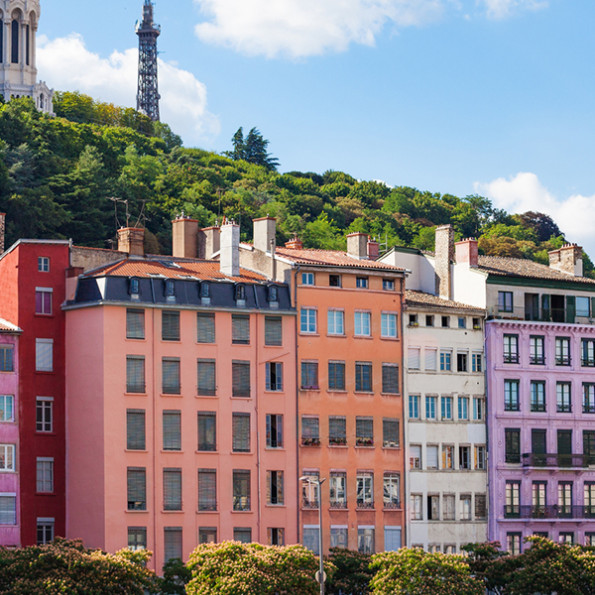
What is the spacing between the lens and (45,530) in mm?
77750

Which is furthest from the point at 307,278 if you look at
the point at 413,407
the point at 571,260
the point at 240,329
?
the point at 571,260

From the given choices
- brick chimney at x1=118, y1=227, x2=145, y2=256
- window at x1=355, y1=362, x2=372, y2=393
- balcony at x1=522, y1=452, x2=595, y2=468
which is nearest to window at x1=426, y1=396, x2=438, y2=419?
window at x1=355, y1=362, x2=372, y2=393

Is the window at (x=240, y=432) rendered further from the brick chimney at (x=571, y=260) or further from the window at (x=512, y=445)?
the brick chimney at (x=571, y=260)

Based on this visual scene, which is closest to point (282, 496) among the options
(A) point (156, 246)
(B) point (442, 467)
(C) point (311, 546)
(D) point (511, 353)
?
(C) point (311, 546)

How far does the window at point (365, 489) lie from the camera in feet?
273

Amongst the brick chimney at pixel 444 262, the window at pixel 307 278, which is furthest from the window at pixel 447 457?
the window at pixel 307 278

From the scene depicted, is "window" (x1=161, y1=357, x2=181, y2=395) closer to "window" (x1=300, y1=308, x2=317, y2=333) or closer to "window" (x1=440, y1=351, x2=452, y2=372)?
"window" (x1=300, y1=308, x2=317, y2=333)

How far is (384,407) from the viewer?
84750 mm

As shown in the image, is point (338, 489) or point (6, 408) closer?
point (6, 408)

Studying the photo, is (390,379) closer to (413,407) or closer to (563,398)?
(413,407)

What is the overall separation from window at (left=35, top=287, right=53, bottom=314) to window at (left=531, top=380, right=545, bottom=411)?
2679 cm

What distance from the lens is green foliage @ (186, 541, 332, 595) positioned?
68.8 meters

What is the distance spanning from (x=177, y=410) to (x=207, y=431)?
1885mm

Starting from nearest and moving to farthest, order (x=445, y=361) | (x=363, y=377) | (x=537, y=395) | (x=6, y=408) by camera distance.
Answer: (x=6, y=408) → (x=363, y=377) → (x=445, y=361) → (x=537, y=395)
